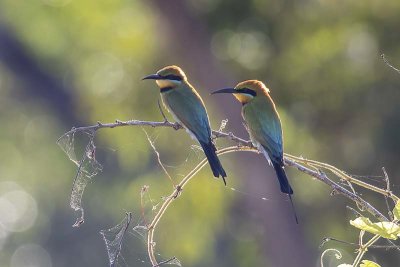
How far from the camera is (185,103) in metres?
3.02

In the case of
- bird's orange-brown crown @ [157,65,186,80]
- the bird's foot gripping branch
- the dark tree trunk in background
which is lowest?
the dark tree trunk in background

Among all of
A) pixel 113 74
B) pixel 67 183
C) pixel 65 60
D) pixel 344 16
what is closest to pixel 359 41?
pixel 344 16

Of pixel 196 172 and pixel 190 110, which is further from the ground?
pixel 196 172

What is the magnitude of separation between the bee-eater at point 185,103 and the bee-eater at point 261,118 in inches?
4.9

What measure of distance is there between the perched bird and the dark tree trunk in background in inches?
142

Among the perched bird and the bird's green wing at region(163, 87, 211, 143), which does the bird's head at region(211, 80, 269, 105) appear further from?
the bird's green wing at region(163, 87, 211, 143)

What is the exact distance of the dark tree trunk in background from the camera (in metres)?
6.78

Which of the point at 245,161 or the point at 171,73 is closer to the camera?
the point at 171,73

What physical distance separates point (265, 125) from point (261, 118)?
0.18ft

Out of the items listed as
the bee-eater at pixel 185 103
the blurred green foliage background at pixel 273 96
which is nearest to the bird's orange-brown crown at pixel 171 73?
the bee-eater at pixel 185 103

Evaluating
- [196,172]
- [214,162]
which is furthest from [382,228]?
[214,162]

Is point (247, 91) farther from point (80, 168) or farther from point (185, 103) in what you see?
point (80, 168)

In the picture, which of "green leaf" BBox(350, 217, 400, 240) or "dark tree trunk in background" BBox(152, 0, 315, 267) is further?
"dark tree trunk in background" BBox(152, 0, 315, 267)

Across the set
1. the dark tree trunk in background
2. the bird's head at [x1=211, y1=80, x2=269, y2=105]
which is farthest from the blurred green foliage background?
the bird's head at [x1=211, y1=80, x2=269, y2=105]
